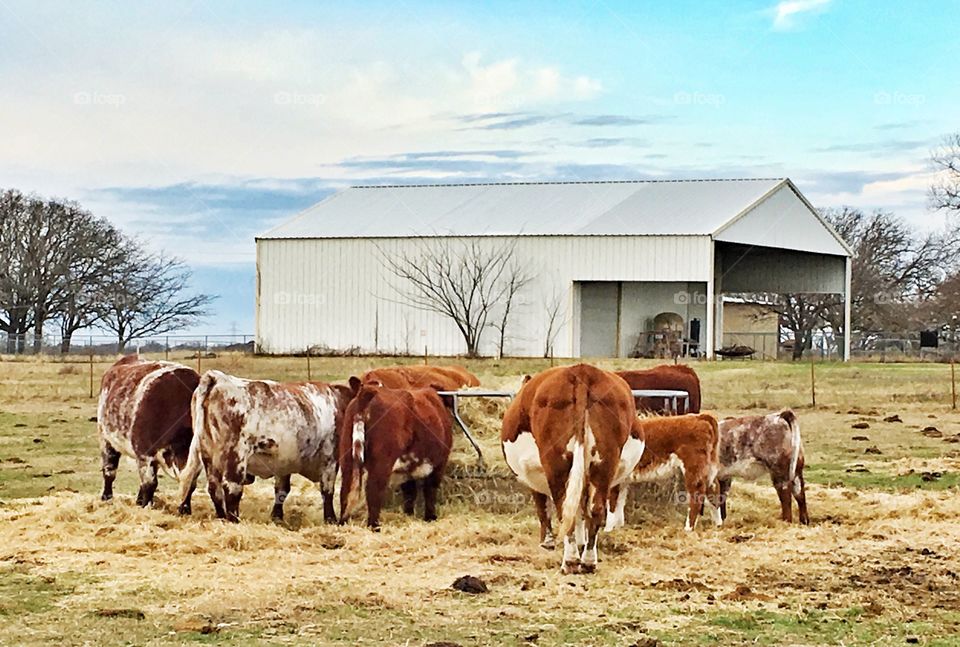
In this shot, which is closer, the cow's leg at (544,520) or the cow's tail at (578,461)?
the cow's tail at (578,461)

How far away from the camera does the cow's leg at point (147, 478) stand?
44.6 feet

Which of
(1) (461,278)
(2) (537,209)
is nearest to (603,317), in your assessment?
(1) (461,278)

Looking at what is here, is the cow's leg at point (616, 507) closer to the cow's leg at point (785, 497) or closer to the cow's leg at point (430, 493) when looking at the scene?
the cow's leg at point (430, 493)

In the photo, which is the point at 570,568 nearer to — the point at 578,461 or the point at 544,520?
the point at 578,461

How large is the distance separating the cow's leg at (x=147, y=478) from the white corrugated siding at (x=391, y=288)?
32.9 meters

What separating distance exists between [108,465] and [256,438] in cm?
262

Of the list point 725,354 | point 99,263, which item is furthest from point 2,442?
point 99,263

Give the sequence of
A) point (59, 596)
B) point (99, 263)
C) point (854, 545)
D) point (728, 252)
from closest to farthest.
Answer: point (59, 596)
point (854, 545)
point (728, 252)
point (99, 263)

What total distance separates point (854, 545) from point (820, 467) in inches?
291

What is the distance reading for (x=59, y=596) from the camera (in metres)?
9.56

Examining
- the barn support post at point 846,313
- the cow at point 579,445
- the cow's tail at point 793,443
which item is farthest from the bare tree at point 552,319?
the cow at point 579,445

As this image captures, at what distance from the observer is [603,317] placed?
48438mm

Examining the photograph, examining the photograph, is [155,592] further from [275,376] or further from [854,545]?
[275,376]

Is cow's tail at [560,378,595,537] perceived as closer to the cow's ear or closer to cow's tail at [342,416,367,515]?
cow's tail at [342,416,367,515]
